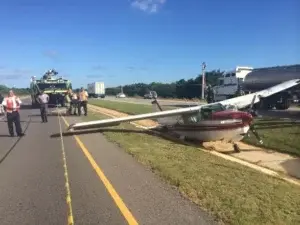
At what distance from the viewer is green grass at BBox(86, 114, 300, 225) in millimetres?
6160

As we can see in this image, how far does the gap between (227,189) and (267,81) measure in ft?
80.9

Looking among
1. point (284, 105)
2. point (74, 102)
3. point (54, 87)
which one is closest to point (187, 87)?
point (54, 87)

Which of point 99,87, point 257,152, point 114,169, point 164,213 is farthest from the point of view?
point 99,87

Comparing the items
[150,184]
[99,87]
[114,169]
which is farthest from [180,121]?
[99,87]

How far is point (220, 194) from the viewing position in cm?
727

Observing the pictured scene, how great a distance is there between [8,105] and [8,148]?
4150 mm

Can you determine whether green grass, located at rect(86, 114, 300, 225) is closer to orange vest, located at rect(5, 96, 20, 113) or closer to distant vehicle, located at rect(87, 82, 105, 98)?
orange vest, located at rect(5, 96, 20, 113)

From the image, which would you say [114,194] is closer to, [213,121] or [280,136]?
[213,121]

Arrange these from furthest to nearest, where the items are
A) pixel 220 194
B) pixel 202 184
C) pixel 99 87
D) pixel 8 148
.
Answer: pixel 99 87
pixel 8 148
pixel 202 184
pixel 220 194

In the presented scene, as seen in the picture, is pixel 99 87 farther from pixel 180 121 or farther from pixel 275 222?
pixel 275 222

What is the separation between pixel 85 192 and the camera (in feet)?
25.1

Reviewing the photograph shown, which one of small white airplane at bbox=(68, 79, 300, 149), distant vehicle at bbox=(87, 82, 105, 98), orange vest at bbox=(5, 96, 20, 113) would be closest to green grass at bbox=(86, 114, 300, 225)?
small white airplane at bbox=(68, 79, 300, 149)

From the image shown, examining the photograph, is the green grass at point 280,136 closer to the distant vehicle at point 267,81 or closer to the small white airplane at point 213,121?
the small white airplane at point 213,121

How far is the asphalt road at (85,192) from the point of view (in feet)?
20.3
